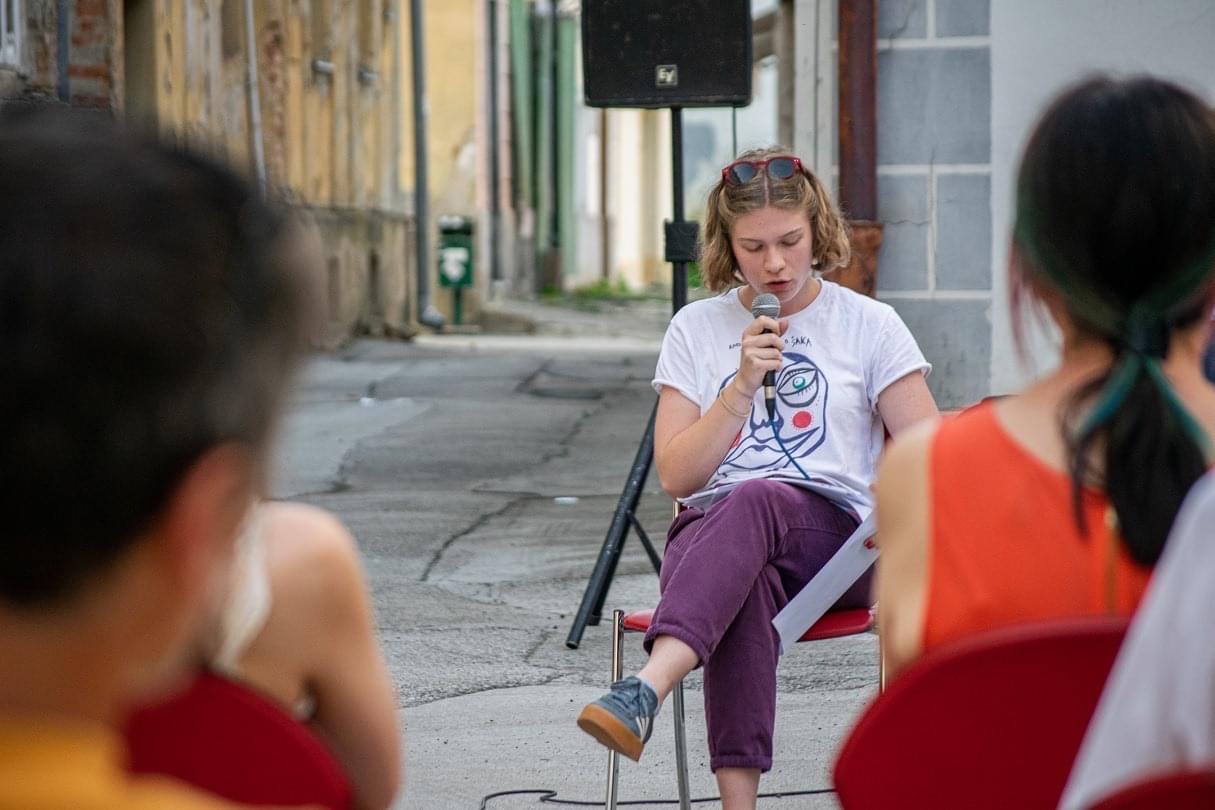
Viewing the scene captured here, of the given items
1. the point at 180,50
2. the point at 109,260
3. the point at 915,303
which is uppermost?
the point at 180,50

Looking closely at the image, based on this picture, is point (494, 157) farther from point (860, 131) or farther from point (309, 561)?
point (309, 561)

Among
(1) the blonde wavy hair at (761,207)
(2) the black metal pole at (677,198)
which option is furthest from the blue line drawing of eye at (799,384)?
(2) the black metal pole at (677,198)

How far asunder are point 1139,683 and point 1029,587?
1.94 feet

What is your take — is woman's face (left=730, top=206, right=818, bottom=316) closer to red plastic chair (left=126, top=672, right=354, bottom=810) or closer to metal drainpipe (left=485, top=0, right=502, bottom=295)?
red plastic chair (left=126, top=672, right=354, bottom=810)

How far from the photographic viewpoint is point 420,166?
67.2 feet

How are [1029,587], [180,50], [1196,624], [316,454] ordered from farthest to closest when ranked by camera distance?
[180,50]
[316,454]
[1029,587]
[1196,624]

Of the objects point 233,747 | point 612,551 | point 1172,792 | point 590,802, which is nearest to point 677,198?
point 612,551

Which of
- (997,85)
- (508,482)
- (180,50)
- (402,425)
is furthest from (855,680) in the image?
(180,50)

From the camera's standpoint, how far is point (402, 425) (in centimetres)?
1091

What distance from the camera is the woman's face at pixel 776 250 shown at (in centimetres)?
376

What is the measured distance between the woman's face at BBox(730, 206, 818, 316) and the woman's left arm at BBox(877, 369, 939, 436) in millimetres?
268

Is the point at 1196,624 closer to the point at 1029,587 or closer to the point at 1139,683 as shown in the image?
the point at 1139,683

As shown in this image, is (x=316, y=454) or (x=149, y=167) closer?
(x=149, y=167)

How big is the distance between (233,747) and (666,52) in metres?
4.57
